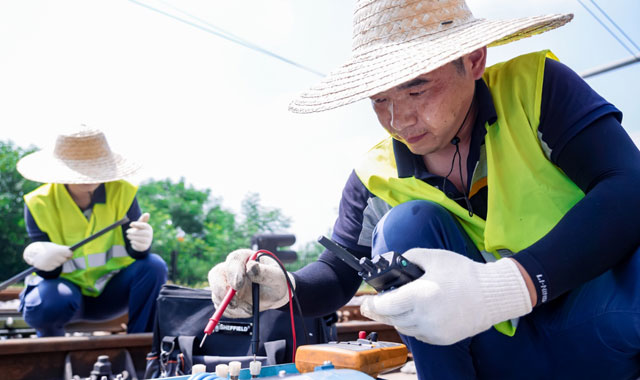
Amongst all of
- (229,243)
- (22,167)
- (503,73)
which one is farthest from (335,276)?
(229,243)

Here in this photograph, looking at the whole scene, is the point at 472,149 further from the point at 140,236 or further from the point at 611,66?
the point at 611,66

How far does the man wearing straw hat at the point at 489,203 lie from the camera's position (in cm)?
124

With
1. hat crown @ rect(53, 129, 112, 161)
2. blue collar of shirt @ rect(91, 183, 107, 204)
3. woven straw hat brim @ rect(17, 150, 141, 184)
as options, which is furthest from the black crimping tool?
hat crown @ rect(53, 129, 112, 161)

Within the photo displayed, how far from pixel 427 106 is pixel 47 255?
132 inches

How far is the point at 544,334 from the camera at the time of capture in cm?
140

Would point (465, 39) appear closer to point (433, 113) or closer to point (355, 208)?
point (433, 113)

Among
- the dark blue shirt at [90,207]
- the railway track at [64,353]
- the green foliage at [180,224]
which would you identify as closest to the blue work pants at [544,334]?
the railway track at [64,353]

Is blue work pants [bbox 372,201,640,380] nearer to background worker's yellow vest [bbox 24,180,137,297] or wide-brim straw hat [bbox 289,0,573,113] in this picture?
wide-brim straw hat [bbox 289,0,573,113]

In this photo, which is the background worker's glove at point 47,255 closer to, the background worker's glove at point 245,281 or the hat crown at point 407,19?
the background worker's glove at point 245,281

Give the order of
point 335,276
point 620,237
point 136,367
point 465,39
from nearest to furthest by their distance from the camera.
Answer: point 620,237
point 465,39
point 335,276
point 136,367

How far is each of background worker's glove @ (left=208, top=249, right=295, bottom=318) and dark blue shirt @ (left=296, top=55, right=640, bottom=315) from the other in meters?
0.10

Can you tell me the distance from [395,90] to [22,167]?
3898 millimetres

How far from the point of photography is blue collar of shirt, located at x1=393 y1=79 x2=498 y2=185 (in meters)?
1.62

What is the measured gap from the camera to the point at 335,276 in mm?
1935
